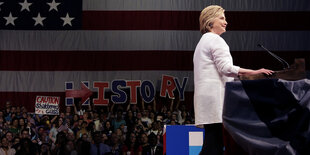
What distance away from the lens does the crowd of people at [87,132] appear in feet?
21.1

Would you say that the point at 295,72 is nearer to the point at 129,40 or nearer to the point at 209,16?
the point at 209,16

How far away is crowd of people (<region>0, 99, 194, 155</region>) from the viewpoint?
6418 millimetres

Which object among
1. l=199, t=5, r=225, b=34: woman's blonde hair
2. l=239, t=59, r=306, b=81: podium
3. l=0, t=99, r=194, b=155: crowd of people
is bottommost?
l=0, t=99, r=194, b=155: crowd of people

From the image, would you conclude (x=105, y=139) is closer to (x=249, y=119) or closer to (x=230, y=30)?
(x=230, y=30)

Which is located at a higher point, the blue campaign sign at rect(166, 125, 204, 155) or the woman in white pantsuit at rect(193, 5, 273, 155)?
the woman in white pantsuit at rect(193, 5, 273, 155)

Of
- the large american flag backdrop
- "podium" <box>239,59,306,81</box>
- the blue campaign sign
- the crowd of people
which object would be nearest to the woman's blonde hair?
"podium" <box>239,59,306,81</box>

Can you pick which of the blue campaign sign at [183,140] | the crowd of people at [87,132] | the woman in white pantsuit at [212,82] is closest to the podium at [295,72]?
the woman in white pantsuit at [212,82]

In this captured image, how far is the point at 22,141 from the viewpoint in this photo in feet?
20.8

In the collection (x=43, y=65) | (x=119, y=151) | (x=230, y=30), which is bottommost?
(x=119, y=151)

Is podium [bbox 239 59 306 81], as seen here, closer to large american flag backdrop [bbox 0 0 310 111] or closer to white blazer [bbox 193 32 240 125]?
white blazer [bbox 193 32 240 125]

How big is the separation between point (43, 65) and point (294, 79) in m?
7.70

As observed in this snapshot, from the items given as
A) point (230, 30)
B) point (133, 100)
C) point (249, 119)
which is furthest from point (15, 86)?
point (249, 119)

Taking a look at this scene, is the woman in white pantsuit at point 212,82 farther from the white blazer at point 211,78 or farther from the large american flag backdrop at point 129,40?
the large american flag backdrop at point 129,40

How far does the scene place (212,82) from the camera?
6.29 feet
